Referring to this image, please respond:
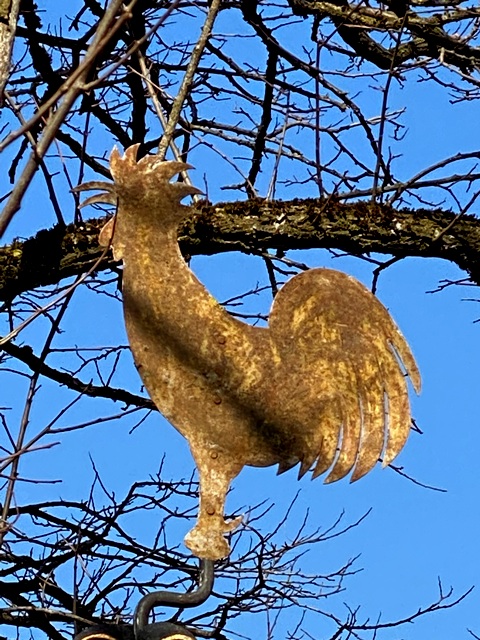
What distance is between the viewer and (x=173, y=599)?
1.59m

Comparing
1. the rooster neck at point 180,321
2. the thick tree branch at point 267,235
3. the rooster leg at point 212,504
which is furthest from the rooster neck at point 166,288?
the thick tree branch at point 267,235

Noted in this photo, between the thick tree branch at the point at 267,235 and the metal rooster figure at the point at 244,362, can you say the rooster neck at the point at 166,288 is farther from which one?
the thick tree branch at the point at 267,235

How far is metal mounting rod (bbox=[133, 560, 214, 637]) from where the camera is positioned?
1.54m

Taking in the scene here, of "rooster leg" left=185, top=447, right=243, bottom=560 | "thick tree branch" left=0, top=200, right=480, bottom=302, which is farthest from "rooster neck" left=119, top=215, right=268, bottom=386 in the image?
"thick tree branch" left=0, top=200, right=480, bottom=302

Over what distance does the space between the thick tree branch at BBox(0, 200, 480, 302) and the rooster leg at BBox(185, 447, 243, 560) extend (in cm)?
91

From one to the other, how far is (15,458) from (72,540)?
1282 millimetres

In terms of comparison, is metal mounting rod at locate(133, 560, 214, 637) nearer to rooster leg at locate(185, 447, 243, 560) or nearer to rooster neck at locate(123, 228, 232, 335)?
rooster leg at locate(185, 447, 243, 560)

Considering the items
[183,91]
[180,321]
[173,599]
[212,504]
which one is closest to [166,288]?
[180,321]

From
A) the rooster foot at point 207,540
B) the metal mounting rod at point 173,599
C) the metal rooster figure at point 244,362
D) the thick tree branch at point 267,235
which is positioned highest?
the thick tree branch at point 267,235

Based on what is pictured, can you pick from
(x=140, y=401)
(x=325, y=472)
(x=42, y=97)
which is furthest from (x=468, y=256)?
(x=42, y=97)

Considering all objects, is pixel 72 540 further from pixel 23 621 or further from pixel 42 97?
pixel 42 97

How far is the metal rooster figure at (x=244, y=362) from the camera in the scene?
64.9 inches

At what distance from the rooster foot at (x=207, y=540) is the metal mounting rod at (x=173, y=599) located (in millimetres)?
19

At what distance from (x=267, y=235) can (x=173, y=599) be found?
1.09 m
